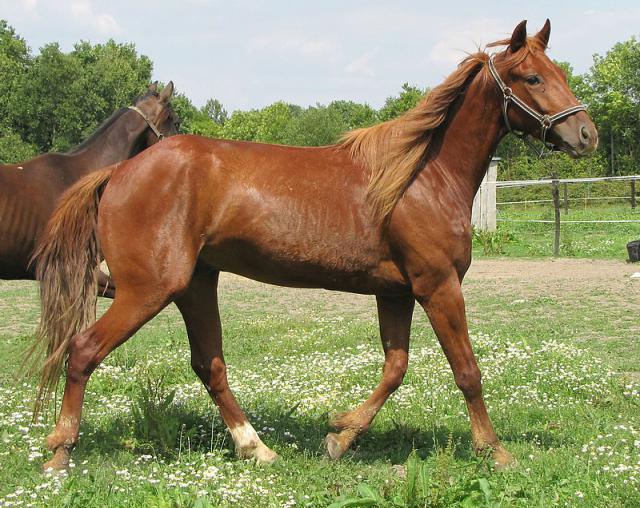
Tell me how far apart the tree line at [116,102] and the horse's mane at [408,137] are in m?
33.9

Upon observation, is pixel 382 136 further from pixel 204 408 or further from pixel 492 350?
pixel 492 350

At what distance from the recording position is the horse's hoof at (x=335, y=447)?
15.5 feet

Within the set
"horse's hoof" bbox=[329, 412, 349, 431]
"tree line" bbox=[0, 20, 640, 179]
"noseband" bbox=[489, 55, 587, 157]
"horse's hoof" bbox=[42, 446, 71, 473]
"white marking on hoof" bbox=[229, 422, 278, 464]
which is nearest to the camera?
"horse's hoof" bbox=[42, 446, 71, 473]

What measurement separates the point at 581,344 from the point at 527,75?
4685mm

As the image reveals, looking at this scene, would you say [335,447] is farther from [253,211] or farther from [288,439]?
[253,211]

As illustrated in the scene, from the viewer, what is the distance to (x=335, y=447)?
474 centimetres

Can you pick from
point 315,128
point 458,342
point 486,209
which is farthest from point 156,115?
point 315,128

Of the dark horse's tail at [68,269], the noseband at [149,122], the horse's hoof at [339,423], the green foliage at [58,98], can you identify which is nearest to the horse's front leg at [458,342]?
the horse's hoof at [339,423]

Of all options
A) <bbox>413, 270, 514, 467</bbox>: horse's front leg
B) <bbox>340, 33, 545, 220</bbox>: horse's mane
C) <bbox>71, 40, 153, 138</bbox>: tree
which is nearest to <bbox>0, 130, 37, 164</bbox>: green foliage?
<bbox>71, 40, 153, 138</bbox>: tree

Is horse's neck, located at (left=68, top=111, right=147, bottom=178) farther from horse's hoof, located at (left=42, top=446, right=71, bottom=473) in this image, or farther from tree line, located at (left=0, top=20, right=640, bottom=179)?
tree line, located at (left=0, top=20, right=640, bottom=179)

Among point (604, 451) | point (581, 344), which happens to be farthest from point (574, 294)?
point (604, 451)

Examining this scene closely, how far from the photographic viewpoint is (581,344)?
845cm

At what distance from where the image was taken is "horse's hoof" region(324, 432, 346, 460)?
4711 mm

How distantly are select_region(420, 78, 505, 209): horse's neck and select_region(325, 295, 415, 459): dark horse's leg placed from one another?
2.86 ft
